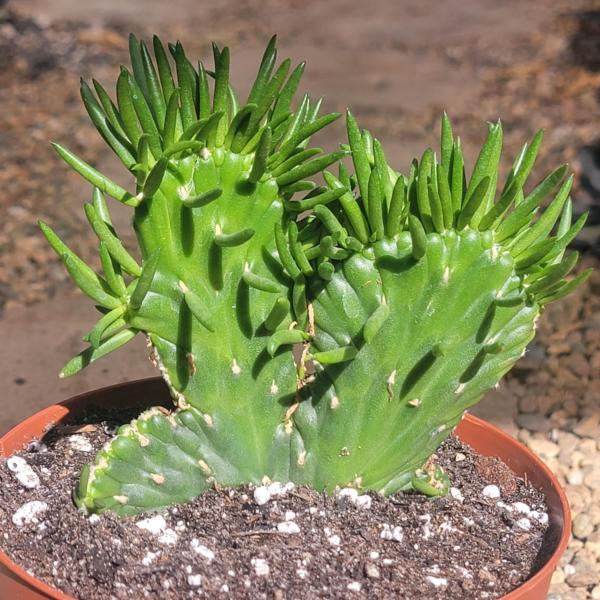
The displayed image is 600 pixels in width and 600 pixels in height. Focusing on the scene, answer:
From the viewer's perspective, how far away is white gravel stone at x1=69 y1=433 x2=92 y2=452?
167 cm

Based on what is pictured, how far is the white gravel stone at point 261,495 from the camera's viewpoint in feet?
4.99

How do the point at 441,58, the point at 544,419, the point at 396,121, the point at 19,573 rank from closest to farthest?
1. the point at 19,573
2. the point at 544,419
3. the point at 396,121
4. the point at 441,58

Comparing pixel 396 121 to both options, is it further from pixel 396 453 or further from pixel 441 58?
pixel 396 453

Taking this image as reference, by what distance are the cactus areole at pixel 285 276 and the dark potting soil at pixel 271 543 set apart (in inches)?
2.7

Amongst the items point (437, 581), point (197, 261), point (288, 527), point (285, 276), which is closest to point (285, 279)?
point (285, 276)

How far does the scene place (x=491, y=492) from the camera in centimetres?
167

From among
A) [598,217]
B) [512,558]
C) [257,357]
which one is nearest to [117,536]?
[257,357]

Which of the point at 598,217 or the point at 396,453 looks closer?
the point at 396,453

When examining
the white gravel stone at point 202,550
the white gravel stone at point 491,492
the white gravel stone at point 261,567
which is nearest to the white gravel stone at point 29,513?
the white gravel stone at point 202,550

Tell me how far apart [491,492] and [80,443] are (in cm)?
71

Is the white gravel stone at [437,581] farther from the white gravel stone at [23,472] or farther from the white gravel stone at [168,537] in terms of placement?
the white gravel stone at [23,472]

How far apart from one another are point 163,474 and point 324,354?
33 cm

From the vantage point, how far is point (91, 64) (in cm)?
556

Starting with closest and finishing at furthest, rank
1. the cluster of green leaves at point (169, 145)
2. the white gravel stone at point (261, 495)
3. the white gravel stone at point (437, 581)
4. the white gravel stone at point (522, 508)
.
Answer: the cluster of green leaves at point (169, 145), the white gravel stone at point (437, 581), the white gravel stone at point (261, 495), the white gravel stone at point (522, 508)
